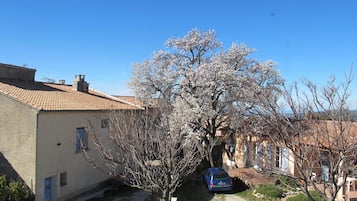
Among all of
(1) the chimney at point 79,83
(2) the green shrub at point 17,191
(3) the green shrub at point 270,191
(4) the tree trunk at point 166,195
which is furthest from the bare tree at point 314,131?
(1) the chimney at point 79,83

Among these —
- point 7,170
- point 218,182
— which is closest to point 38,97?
point 7,170

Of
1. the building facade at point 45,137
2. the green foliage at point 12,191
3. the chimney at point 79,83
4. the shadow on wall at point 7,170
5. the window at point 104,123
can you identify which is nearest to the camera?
the green foliage at point 12,191

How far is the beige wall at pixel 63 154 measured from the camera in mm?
17531

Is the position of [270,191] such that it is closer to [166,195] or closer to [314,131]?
A: [166,195]

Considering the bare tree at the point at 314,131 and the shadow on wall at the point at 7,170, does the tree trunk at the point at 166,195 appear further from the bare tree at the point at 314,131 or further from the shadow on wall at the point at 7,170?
the shadow on wall at the point at 7,170

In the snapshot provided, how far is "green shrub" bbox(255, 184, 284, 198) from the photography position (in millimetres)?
20144

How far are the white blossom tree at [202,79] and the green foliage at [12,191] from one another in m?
12.8

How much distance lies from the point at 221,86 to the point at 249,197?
9.77 m

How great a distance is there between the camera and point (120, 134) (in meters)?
16.5

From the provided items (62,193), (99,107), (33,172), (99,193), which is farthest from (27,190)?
(99,107)

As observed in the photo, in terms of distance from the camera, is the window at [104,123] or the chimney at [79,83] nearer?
the window at [104,123]

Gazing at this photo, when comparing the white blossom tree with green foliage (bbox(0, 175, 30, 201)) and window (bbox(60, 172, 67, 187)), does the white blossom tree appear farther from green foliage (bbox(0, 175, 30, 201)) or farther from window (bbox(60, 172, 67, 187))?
green foliage (bbox(0, 175, 30, 201))

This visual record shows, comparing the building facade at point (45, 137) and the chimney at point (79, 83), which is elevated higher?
the chimney at point (79, 83)

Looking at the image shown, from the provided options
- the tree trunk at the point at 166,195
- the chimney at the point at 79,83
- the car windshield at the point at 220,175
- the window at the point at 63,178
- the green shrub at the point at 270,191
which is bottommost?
the green shrub at the point at 270,191
